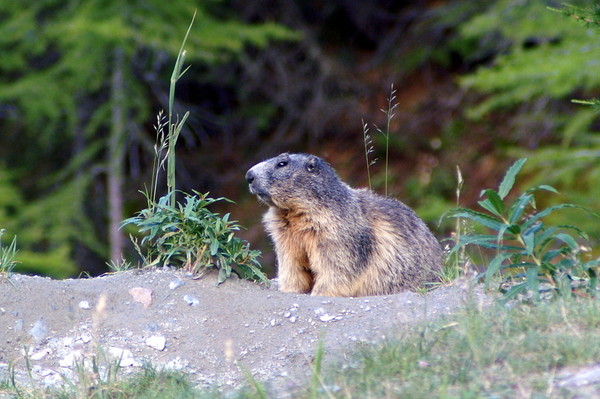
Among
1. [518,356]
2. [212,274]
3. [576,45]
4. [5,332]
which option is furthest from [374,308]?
[576,45]

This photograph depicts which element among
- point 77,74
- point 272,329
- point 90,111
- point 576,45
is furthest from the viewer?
point 90,111

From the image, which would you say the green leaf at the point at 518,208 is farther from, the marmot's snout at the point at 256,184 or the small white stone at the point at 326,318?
the marmot's snout at the point at 256,184

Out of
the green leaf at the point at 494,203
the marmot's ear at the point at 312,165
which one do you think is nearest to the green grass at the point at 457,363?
the green leaf at the point at 494,203

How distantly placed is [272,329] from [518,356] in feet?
5.92

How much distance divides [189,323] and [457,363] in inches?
79.2

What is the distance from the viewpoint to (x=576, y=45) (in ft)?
38.8

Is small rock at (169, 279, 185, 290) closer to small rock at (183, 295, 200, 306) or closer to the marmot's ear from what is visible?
small rock at (183, 295, 200, 306)

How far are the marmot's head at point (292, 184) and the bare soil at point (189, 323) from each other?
928 mm

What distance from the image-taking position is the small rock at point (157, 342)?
5.52 meters

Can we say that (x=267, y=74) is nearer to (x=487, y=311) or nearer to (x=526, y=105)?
(x=526, y=105)

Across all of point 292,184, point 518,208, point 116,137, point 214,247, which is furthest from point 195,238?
point 116,137

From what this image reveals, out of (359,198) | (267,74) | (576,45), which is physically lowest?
(267,74)

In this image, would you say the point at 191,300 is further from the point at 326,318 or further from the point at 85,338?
the point at 326,318

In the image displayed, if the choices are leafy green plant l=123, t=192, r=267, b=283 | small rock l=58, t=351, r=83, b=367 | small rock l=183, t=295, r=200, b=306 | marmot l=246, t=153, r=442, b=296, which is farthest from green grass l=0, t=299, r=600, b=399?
marmot l=246, t=153, r=442, b=296
